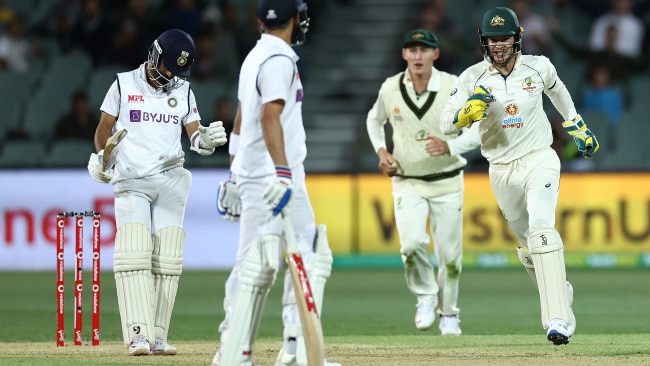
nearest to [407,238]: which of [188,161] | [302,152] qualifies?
[302,152]

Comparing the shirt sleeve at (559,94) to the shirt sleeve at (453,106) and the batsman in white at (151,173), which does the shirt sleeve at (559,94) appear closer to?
the shirt sleeve at (453,106)

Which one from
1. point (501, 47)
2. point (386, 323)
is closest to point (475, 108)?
point (501, 47)

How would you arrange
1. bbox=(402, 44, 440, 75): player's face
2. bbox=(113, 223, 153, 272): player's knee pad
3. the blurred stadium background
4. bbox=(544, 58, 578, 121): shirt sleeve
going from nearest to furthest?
1. bbox=(113, 223, 153, 272): player's knee pad
2. bbox=(544, 58, 578, 121): shirt sleeve
3. bbox=(402, 44, 440, 75): player's face
4. the blurred stadium background

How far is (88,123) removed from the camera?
1633 centimetres

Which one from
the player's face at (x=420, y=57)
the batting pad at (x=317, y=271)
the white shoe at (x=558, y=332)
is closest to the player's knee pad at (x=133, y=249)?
the batting pad at (x=317, y=271)

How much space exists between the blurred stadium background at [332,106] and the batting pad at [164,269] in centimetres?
654

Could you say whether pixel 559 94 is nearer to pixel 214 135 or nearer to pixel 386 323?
pixel 214 135

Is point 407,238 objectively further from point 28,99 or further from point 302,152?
point 28,99

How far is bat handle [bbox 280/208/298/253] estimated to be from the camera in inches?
255

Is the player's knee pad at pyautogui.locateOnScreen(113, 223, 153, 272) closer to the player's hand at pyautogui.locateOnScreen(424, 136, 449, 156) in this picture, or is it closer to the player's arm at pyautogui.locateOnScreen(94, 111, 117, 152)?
the player's arm at pyautogui.locateOnScreen(94, 111, 117, 152)

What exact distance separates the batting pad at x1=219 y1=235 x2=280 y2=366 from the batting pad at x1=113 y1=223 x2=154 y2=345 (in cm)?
160

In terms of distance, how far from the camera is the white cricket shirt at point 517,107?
8.57 metres

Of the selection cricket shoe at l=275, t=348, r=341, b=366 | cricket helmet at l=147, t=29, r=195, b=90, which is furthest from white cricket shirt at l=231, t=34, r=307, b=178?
cricket helmet at l=147, t=29, r=195, b=90

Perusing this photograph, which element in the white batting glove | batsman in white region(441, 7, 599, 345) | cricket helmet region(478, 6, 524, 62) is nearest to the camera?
the white batting glove
